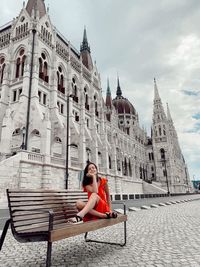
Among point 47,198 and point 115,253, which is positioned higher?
point 47,198

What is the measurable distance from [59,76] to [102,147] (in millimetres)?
13384

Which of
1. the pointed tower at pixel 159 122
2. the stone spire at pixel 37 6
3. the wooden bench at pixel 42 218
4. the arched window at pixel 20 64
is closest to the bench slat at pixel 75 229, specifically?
the wooden bench at pixel 42 218

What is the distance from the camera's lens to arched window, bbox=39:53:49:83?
25922 mm

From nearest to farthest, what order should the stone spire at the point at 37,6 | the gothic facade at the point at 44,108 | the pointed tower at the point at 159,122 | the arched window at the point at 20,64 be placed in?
the gothic facade at the point at 44,108 < the arched window at the point at 20,64 < the stone spire at the point at 37,6 < the pointed tower at the point at 159,122

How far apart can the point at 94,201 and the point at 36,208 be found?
2.98 feet

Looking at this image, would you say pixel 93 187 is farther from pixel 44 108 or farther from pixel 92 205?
pixel 44 108

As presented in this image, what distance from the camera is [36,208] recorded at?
2752 millimetres

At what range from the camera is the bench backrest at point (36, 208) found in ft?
7.97

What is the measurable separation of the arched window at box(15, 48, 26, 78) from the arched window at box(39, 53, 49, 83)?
2.15 m

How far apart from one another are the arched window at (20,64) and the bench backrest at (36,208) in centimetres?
2554

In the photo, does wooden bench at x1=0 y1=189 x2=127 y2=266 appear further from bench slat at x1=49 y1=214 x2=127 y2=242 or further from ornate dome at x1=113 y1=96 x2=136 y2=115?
ornate dome at x1=113 y1=96 x2=136 y2=115

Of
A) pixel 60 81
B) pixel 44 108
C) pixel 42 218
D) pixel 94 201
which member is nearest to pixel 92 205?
pixel 94 201

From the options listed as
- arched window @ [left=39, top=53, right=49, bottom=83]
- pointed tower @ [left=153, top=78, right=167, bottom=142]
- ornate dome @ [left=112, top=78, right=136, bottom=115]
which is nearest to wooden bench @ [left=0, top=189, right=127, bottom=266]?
arched window @ [left=39, top=53, right=49, bottom=83]

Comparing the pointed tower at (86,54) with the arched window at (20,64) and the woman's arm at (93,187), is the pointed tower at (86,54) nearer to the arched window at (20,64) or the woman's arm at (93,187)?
the arched window at (20,64)
